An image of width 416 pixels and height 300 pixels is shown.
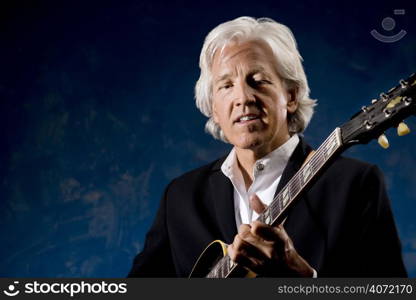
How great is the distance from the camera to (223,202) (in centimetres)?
224

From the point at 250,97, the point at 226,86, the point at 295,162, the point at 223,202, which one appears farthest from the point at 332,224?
the point at 226,86

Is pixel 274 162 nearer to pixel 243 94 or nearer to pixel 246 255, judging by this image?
pixel 243 94

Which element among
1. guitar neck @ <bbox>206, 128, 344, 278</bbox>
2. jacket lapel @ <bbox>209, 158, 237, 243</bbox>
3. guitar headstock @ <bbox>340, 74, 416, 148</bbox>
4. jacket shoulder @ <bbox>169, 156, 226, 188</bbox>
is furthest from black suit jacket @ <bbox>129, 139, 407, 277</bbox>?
guitar headstock @ <bbox>340, 74, 416, 148</bbox>

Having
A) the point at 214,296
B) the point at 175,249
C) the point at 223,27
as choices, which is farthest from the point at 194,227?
the point at 223,27

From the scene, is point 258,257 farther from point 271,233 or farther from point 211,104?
point 211,104

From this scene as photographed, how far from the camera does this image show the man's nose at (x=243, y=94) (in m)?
2.12

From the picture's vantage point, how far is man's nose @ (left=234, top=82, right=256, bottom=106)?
2123 millimetres

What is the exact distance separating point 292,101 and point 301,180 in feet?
2.04

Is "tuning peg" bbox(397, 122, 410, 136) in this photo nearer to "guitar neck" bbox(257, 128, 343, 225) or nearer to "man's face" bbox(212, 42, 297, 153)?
"guitar neck" bbox(257, 128, 343, 225)

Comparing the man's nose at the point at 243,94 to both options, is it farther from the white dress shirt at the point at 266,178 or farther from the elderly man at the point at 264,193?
the white dress shirt at the point at 266,178

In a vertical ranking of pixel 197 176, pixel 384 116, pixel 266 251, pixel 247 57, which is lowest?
pixel 266 251

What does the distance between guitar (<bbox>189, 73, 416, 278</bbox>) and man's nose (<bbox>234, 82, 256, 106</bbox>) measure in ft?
1.37

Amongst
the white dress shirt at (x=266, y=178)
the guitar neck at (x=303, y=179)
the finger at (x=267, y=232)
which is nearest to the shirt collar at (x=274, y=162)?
the white dress shirt at (x=266, y=178)

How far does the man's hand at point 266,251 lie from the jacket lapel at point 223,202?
10.3 inches
